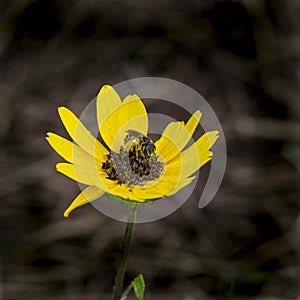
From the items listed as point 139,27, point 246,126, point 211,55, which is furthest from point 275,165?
point 139,27

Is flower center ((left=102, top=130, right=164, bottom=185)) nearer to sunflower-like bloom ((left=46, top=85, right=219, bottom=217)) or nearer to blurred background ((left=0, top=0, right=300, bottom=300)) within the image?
sunflower-like bloom ((left=46, top=85, right=219, bottom=217))

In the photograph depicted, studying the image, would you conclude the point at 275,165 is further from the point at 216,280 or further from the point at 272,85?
the point at 216,280

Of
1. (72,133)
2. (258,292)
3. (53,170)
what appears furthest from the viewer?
(53,170)

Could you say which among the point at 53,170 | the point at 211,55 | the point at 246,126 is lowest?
the point at 53,170

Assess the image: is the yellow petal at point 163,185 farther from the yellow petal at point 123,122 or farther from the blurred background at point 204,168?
the blurred background at point 204,168

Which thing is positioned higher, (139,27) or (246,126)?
(139,27)

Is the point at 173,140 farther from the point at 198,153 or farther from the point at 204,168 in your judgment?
the point at 204,168

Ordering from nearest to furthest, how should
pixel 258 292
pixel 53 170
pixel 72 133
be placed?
pixel 72 133
pixel 258 292
pixel 53 170
